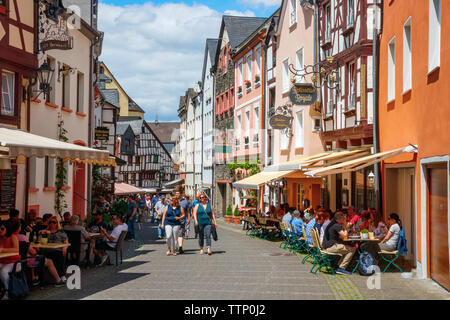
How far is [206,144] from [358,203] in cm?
3310

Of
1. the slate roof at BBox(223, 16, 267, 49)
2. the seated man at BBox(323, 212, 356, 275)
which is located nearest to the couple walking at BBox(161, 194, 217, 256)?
the seated man at BBox(323, 212, 356, 275)

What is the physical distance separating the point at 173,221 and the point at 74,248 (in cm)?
363

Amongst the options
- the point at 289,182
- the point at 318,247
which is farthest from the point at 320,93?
the point at 318,247

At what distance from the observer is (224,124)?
43594 millimetres

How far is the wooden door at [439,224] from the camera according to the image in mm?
10578

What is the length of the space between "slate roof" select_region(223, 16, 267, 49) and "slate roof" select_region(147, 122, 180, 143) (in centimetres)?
6649

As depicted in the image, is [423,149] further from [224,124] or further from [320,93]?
[224,124]

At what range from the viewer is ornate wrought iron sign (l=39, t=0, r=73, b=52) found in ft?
53.5

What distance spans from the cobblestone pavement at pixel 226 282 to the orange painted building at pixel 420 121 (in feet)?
3.69

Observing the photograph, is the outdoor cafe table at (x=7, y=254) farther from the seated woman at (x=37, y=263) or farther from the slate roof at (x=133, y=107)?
the slate roof at (x=133, y=107)

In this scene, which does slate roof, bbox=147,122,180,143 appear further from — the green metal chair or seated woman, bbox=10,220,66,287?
seated woman, bbox=10,220,66,287

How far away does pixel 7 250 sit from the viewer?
961 centimetres

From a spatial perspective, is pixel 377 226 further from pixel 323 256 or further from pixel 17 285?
pixel 17 285

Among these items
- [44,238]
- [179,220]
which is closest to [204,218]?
[179,220]
